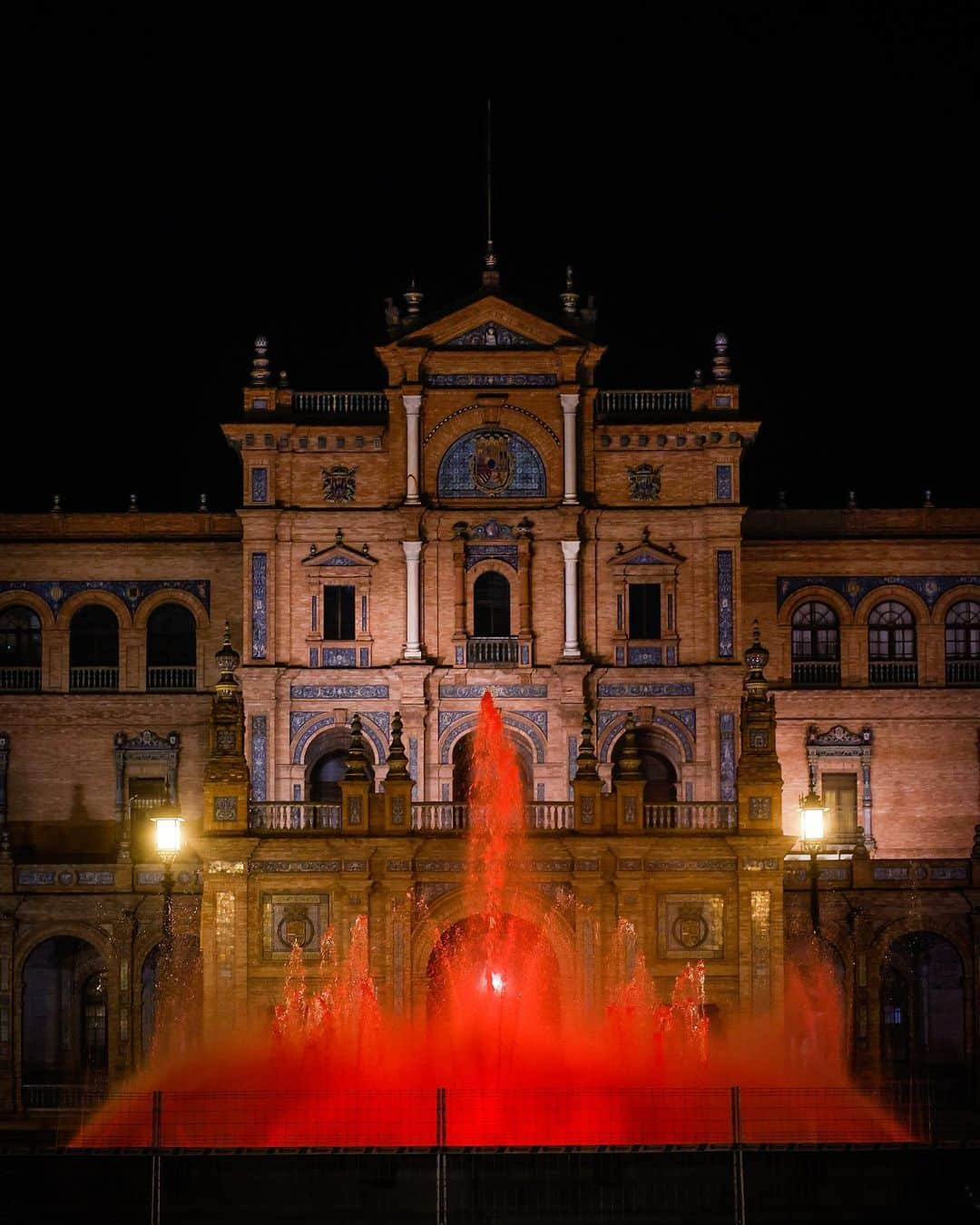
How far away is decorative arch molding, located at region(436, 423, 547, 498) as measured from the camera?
61.7 metres

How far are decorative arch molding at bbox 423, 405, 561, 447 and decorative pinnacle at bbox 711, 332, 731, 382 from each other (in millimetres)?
4769

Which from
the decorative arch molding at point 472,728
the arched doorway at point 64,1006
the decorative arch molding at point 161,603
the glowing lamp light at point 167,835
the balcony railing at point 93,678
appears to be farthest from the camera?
the decorative arch molding at point 161,603

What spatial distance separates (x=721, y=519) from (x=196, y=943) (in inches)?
725

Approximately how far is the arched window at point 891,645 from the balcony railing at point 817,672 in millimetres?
993

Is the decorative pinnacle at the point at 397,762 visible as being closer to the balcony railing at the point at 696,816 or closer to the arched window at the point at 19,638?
the balcony railing at the point at 696,816

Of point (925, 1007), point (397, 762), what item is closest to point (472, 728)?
point (397, 762)

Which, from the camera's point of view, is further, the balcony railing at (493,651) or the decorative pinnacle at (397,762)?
the balcony railing at (493,651)

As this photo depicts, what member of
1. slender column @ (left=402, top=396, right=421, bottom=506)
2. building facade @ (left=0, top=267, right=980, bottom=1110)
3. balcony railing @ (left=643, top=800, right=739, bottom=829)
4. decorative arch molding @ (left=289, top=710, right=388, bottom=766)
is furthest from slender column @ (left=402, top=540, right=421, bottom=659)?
balcony railing @ (left=643, top=800, right=739, bottom=829)

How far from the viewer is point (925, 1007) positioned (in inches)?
2272

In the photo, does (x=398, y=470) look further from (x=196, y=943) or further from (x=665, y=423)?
(x=196, y=943)

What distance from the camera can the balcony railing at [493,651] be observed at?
61156 millimetres

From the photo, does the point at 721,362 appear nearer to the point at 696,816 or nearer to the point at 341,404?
the point at 341,404

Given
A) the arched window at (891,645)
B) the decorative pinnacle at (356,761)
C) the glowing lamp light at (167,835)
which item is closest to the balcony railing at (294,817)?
the decorative pinnacle at (356,761)

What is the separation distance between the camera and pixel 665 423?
6172cm
